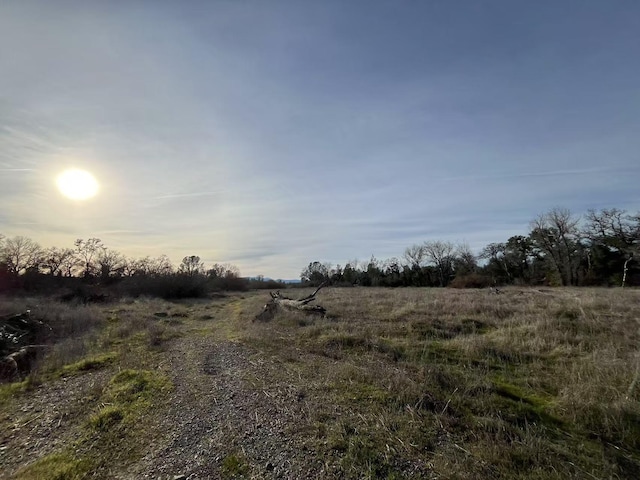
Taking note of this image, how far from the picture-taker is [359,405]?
20.8 feet

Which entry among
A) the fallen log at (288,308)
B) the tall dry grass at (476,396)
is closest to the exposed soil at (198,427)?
the tall dry grass at (476,396)

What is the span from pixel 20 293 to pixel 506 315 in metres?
48.4

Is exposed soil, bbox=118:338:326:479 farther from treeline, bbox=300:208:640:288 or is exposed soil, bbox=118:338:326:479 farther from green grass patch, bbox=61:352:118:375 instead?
treeline, bbox=300:208:640:288

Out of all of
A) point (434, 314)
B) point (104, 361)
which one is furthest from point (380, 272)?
point (104, 361)

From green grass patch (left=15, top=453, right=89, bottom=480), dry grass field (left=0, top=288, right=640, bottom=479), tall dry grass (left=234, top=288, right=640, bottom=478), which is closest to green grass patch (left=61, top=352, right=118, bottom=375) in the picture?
dry grass field (left=0, top=288, right=640, bottom=479)

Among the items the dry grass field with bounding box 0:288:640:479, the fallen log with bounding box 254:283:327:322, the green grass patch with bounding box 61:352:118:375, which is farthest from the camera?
the fallen log with bounding box 254:283:327:322

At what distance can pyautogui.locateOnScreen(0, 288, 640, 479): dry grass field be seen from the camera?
4.64 m

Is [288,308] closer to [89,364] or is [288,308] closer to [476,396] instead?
[89,364]

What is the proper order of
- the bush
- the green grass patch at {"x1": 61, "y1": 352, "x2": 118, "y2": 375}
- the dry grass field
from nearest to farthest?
the dry grass field → the green grass patch at {"x1": 61, "y1": 352, "x2": 118, "y2": 375} → the bush

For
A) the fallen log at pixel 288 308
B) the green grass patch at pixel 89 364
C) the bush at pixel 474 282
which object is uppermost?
the bush at pixel 474 282

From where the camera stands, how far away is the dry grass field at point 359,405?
15.2 ft

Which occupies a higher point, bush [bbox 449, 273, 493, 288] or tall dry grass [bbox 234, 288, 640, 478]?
bush [bbox 449, 273, 493, 288]

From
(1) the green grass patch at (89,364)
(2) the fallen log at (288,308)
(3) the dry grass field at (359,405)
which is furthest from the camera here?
(2) the fallen log at (288,308)

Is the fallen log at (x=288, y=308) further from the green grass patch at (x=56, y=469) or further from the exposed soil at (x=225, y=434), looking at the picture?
the green grass patch at (x=56, y=469)
